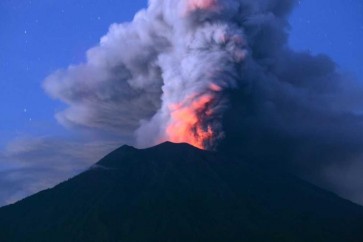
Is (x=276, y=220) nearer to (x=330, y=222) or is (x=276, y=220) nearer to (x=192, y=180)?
(x=330, y=222)

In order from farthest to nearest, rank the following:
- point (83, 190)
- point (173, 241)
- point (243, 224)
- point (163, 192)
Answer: point (83, 190) → point (163, 192) → point (243, 224) → point (173, 241)

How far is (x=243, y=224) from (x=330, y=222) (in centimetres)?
1125

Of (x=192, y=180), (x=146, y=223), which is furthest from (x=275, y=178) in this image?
(x=146, y=223)

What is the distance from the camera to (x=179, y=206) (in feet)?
212

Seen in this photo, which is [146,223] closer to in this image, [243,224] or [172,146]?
[243,224]

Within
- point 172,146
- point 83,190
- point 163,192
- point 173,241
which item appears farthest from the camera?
point 172,146

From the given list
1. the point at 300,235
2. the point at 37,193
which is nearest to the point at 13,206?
the point at 37,193

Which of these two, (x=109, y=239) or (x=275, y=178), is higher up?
(x=275, y=178)

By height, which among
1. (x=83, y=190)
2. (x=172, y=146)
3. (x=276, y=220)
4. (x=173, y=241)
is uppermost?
(x=172, y=146)

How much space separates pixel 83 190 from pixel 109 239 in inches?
599

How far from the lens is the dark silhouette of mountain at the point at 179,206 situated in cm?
5984

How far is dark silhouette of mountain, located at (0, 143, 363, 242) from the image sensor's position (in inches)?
2356

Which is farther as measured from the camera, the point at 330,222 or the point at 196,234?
the point at 330,222

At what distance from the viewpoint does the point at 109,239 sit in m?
58.8
